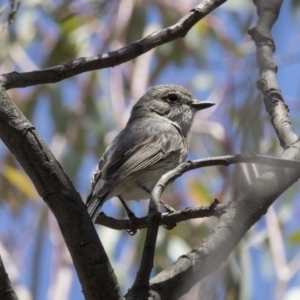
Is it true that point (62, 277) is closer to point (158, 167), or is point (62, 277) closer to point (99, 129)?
point (99, 129)

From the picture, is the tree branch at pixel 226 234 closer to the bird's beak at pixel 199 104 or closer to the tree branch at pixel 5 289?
the tree branch at pixel 5 289

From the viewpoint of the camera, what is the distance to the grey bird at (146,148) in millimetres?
3523

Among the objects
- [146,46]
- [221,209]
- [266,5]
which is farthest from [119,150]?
[221,209]

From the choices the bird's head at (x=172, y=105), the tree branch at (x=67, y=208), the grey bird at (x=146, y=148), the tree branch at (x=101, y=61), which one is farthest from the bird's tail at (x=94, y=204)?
the bird's head at (x=172, y=105)

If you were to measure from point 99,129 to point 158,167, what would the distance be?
1.48m

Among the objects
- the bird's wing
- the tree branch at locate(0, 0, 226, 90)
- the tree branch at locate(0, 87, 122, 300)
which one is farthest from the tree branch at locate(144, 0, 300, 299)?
the bird's wing

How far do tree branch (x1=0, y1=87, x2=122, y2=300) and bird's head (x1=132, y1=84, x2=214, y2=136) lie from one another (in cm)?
271

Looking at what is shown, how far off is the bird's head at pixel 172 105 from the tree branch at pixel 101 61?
2081 mm

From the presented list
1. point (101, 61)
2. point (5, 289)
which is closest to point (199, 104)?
point (101, 61)

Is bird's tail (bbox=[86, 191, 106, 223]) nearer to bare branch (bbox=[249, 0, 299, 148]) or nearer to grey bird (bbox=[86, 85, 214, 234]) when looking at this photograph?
grey bird (bbox=[86, 85, 214, 234])

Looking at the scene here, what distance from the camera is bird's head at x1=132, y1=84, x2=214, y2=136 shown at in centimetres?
455

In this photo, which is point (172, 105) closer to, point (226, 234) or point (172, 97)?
point (172, 97)

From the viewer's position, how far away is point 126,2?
5312mm

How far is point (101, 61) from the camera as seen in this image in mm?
2209
